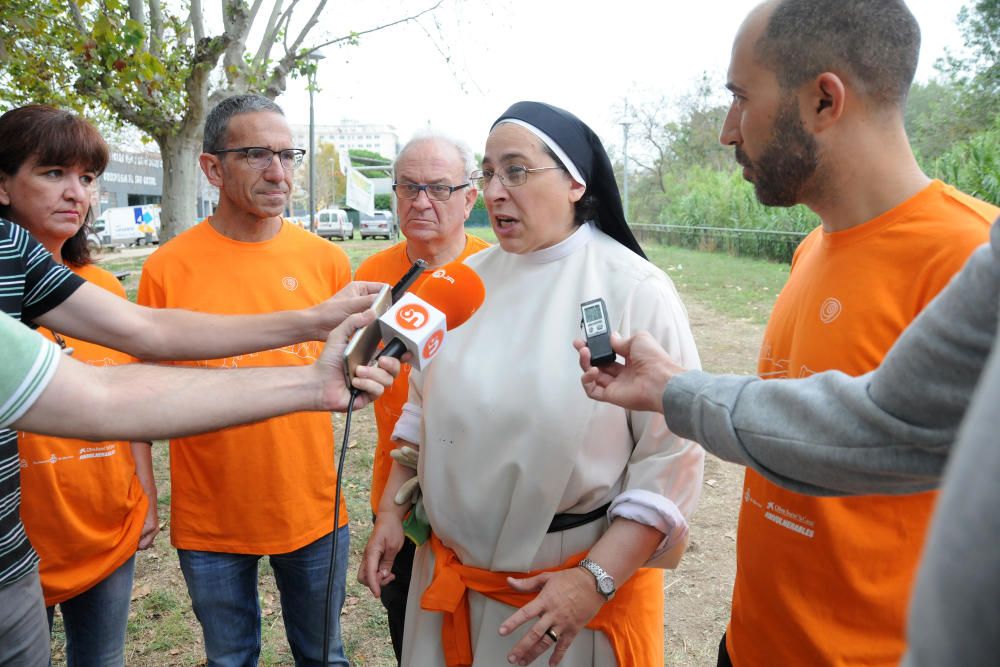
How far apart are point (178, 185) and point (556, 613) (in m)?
9.75

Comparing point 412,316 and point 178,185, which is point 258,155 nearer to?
point 412,316

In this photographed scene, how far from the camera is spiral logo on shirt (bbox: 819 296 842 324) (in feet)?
5.77

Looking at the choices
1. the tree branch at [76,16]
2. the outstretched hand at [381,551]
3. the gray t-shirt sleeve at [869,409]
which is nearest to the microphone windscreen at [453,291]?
the gray t-shirt sleeve at [869,409]

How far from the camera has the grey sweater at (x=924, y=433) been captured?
474 mm

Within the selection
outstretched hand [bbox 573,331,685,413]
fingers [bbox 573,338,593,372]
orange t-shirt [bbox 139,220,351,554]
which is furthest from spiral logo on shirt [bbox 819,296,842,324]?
orange t-shirt [bbox 139,220,351,554]

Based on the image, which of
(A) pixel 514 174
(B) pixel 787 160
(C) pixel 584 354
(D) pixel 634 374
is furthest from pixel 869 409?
(A) pixel 514 174

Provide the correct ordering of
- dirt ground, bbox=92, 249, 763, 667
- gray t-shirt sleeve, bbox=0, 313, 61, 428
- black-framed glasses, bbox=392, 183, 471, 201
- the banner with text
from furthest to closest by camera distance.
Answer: the banner with text → dirt ground, bbox=92, 249, 763, 667 → black-framed glasses, bbox=392, 183, 471, 201 → gray t-shirt sleeve, bbox=0, 313, 61, 428

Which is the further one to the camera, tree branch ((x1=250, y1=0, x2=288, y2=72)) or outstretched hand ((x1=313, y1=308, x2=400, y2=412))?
tree branch ((x1=250, y1=0, x2=288, y2=72))

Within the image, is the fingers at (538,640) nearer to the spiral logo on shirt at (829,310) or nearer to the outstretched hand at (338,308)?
the spiral logo on shirt at (829,310)

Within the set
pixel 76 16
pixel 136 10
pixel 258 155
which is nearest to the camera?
pixel 258 155

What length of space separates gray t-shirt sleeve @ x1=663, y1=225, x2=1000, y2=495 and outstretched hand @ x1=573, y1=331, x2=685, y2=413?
72 millimetres

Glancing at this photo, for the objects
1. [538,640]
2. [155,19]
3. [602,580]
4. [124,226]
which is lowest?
[124,226]

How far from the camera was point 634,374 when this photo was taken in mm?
1505

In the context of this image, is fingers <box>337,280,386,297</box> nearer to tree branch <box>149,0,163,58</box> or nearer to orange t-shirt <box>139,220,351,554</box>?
orange t-shirt <box>139,220,351,554</box>
